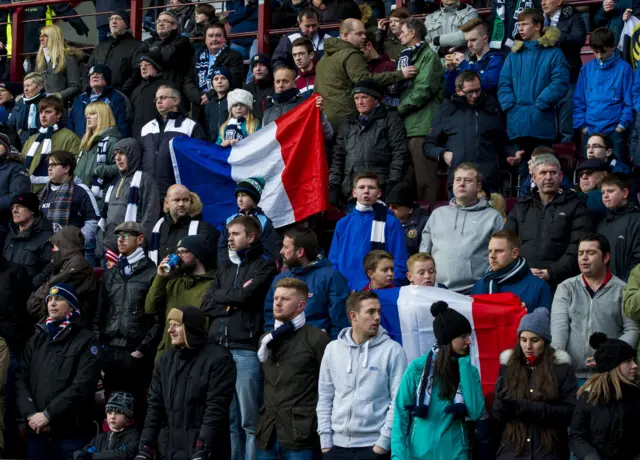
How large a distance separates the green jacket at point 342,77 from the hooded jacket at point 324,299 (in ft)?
11.9

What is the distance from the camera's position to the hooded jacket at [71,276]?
39.6ft

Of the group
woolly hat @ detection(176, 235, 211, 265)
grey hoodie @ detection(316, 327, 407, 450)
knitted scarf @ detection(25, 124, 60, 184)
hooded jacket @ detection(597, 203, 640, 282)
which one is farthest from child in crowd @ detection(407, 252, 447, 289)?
knitted scarf @ detection(25, 124, 60, 184)

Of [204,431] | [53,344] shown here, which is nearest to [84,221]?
[53,344]

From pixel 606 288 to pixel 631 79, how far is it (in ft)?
13.2

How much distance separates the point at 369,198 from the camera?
38.1ft

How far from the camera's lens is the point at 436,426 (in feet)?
29.7

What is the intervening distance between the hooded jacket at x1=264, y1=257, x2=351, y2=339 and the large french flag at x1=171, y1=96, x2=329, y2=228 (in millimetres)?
2710

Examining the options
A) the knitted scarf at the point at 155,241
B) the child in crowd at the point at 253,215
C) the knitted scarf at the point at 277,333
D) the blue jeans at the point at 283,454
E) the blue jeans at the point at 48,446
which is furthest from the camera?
the knitted scarf at the point at 155,241

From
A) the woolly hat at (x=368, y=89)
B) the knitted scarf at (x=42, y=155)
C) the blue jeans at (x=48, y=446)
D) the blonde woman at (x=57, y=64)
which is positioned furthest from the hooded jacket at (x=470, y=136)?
the blonde woman at (x=57, y=64)

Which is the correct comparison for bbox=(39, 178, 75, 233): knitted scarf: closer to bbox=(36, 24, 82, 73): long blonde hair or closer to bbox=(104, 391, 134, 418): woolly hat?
bbox=(104, 391, 134, 418): woolly hat

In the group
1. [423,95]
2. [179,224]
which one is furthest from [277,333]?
[423,95]

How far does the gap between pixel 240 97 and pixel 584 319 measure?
Result: 222 inches

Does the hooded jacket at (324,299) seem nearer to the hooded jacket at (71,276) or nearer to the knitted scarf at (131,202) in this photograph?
the hooded jacket at (71,276)

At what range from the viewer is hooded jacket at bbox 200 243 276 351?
10.7 metres
